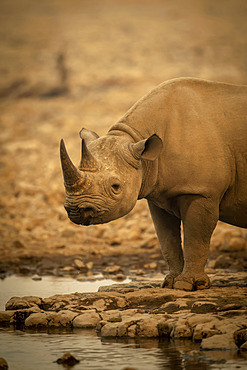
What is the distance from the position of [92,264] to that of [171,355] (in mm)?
6571

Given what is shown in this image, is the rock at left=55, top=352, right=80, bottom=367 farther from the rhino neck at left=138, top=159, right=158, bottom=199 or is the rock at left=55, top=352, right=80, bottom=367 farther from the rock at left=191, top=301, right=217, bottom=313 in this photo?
the rhino neck at left=138, top=159, right=158, bottom=199

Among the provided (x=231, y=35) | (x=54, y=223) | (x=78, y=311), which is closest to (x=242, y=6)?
(x=231, y=35)

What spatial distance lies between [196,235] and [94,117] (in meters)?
15.3

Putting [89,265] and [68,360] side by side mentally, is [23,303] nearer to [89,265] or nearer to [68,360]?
[68,360]

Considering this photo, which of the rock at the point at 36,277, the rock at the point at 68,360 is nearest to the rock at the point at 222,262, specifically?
the rock at the point at 36,277

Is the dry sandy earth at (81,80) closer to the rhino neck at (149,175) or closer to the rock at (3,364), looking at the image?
the rhino neck at (149,175)

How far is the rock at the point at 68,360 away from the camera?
5.82m

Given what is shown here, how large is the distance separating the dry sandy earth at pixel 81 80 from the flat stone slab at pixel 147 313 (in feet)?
16.4

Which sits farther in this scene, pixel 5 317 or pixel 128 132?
pixel 128 132

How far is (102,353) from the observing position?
6203 millimetres

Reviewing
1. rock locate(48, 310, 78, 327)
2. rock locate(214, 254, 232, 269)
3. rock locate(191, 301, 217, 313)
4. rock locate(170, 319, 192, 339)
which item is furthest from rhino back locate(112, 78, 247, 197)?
rock locate(214, 254, 232, 269)

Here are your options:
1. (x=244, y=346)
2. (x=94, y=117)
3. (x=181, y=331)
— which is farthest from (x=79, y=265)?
(x=94, y=117)

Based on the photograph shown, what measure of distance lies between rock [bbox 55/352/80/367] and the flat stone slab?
1079mm

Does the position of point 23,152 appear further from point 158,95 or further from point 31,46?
point 158,95
